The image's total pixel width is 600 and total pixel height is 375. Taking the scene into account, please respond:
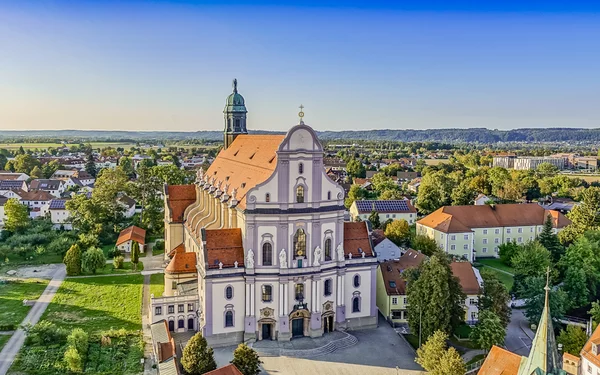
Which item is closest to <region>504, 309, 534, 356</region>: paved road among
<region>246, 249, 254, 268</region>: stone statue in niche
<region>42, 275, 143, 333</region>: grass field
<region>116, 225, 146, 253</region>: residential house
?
<region>246, 249, 254, 268</region>: stone statue in niche

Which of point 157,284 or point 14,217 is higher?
point 14,217

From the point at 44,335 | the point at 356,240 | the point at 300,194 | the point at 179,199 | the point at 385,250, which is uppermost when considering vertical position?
the point at 300,194

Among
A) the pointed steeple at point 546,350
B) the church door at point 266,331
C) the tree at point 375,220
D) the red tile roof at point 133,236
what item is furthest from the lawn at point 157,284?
the pointed steeple at point 546,350

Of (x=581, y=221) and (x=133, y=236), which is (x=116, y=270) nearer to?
(x=133, y=236)

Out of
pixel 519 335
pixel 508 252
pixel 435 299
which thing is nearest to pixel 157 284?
pixel 435 299

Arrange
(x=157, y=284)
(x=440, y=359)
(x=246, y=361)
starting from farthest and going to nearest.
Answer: (x=157, y=284), (x=246, y=361), (x=440, y=359)

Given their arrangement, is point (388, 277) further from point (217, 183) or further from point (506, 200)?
point (506, 200)
